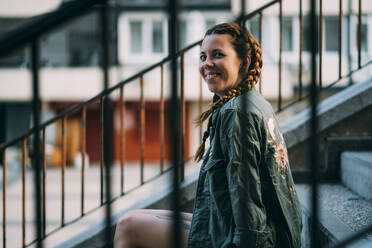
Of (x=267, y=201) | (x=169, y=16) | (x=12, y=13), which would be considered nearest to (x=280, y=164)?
(x=267, y=201)

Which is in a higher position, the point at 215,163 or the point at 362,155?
the point at 215,163

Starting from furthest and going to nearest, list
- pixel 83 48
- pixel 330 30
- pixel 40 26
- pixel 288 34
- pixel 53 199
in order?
pixel 83 48 < pixel 288 34 < pixel 330 30 < pixel 53 199 < pixel 40 26

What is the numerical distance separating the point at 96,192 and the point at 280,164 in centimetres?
798

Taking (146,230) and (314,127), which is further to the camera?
(146,230)

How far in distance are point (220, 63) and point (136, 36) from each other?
48.7 feet

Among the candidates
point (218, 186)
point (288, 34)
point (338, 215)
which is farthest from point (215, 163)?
point (288, 34)

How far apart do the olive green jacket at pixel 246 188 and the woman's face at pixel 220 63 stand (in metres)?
0.14

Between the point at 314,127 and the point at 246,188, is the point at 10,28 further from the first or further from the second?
the point at 314,127

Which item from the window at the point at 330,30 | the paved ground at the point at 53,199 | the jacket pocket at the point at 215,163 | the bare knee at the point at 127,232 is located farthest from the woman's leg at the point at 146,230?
the window at the point at 330,30

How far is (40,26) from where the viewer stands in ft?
2.94

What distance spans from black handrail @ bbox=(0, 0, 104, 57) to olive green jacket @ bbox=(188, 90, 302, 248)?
23.4 inches

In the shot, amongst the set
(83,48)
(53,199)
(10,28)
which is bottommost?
(53,199)

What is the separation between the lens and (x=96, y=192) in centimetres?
884

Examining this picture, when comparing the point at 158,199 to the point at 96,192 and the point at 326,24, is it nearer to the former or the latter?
the point at 96,192
